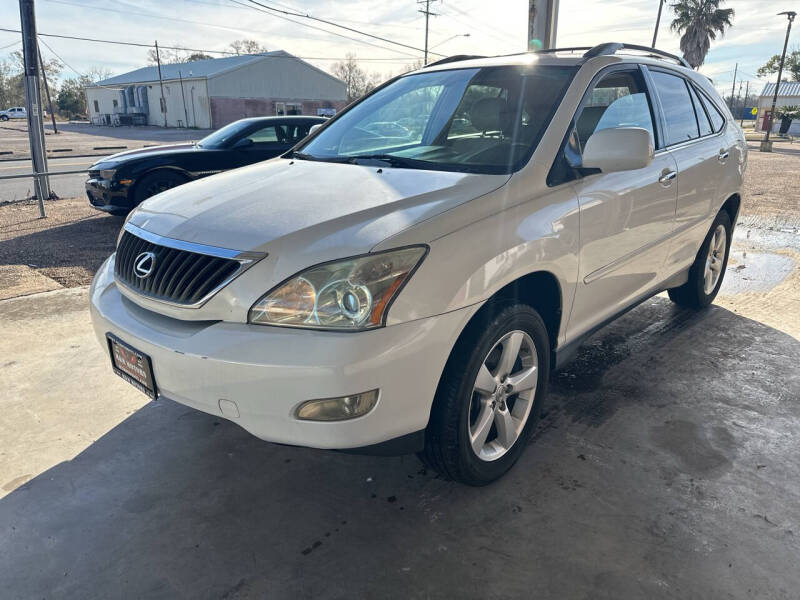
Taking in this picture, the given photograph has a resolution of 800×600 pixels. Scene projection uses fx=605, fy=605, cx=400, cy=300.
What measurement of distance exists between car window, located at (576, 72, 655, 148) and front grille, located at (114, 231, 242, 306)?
181 centimetres

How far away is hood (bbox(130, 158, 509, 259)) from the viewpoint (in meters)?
2.12

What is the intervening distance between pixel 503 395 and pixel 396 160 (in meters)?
1.24

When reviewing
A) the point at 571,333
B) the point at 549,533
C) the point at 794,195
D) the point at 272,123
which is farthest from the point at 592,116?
the point at 794,195

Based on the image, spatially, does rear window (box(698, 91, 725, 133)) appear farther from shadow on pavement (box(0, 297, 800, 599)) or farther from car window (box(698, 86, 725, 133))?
shadow on pavement (box(0, 297, 800, 599))

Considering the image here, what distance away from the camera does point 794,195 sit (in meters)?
11.2

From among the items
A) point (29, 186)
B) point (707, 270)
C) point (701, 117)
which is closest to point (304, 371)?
point (701, 117)

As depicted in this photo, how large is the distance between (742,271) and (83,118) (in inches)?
3246

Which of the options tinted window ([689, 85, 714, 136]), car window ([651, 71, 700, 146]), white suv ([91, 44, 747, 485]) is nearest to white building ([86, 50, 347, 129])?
tinted window ([689, 85, 714, 136])

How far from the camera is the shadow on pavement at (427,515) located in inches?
82.7

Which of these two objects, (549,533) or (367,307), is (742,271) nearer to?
(549,533)

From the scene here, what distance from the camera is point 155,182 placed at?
26.1 ft

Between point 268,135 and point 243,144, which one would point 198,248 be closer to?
point 243,144

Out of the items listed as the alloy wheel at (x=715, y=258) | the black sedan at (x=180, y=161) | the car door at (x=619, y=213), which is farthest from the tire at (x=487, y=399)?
the black sedan at (x=180, y=161)

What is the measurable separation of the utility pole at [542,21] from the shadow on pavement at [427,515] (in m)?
6.27
